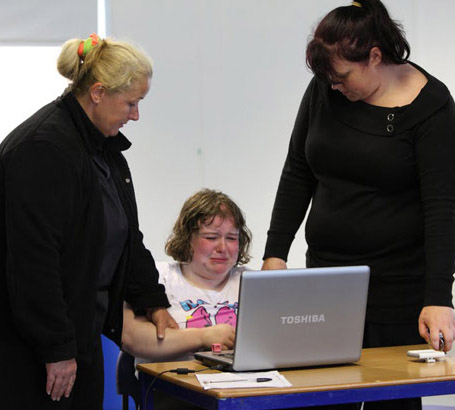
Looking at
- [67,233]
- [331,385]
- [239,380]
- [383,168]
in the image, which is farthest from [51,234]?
[383,168]

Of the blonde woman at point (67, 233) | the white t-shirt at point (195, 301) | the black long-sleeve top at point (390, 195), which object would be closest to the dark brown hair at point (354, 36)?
the black long-sleeve top at point (390, 195)

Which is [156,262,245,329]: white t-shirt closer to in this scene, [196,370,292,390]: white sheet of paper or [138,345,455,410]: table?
[138,345,455,410]: table

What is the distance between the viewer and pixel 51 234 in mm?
1758

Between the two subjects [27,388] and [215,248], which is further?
[215,248]

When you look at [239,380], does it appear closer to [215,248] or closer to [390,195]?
[390,195]

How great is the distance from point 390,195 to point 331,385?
59 centimetres

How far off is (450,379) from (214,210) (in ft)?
3.54

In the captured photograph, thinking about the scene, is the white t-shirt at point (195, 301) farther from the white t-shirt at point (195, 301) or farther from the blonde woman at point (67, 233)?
the blonde woman at point (67, 233)

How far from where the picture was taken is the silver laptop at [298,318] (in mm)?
1735

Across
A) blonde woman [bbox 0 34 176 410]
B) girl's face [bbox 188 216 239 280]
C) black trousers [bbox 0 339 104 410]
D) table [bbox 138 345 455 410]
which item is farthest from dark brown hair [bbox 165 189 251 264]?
black trousers [bbox 0 339 104 410]

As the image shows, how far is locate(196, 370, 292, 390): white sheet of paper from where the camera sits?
1622 mm

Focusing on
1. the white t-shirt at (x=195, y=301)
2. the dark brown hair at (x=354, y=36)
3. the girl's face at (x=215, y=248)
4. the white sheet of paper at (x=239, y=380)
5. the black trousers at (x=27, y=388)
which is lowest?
the black trousers at (x=27, y=388)

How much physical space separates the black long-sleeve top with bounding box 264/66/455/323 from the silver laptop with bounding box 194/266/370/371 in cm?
22

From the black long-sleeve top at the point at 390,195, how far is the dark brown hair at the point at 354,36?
132 mm
